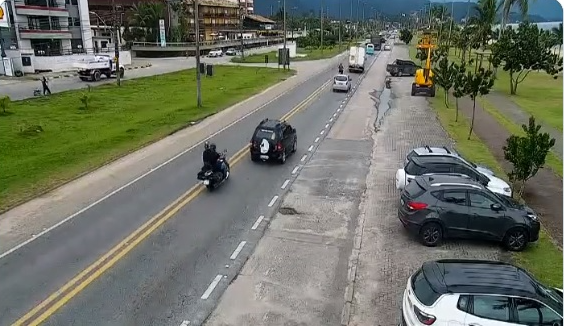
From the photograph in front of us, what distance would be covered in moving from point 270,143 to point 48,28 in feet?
175

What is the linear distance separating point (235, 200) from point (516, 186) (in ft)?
31.6

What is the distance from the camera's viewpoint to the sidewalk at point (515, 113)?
25828 mm

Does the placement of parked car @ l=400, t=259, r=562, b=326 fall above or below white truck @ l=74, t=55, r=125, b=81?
below

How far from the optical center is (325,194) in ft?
55.6

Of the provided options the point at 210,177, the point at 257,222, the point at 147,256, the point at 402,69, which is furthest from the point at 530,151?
the point at 402,69

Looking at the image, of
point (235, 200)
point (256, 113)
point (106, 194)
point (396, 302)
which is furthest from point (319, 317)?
point (256, 113)

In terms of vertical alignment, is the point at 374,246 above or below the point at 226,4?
below

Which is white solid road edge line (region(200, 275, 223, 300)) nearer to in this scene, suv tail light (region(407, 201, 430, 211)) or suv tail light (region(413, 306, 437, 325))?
suv tail light (region(413, 306, 437, 325))

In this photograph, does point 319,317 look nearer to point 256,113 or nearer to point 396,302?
point 396,302

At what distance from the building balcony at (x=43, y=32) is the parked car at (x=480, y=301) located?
2455 inches

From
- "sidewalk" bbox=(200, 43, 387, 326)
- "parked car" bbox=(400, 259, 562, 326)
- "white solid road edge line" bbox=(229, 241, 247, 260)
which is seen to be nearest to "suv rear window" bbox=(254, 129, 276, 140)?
"sidewalk" bbox=(200, 43, 387, 326)

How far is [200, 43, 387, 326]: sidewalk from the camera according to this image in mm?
9875

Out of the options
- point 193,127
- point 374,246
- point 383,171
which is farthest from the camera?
point 193,127

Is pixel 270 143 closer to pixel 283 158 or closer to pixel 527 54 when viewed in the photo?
pixel 283 158
